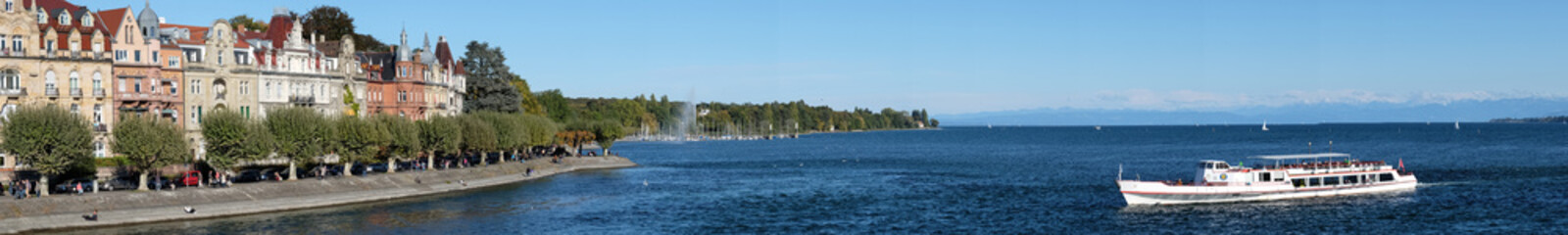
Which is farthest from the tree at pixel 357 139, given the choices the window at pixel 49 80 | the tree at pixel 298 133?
the window at pixel 49 80

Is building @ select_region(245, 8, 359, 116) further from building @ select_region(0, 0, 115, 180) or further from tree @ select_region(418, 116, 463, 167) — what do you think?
building @ select_region(0, 0, 115, 180)

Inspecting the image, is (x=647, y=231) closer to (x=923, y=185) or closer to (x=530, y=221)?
(x=530, y=221)

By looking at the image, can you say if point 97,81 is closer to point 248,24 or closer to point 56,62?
point 56,62

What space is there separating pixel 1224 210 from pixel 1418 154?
121996 millimetres

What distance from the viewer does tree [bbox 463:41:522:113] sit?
164m

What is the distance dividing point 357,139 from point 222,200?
74.1 ft

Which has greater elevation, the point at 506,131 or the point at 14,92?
the point at 14,92

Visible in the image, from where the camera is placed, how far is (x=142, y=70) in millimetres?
102812

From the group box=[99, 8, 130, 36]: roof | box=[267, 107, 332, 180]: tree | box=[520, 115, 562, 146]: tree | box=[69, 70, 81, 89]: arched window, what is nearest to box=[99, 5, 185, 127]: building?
box=[99, 8, 130, 36]: roof

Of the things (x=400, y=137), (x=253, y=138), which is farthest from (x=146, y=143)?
(x=400, y=137)

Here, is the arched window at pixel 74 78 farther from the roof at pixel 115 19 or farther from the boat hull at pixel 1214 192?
the boat hull at pixel 1214 192

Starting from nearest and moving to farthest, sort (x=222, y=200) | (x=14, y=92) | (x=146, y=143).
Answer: (x=222, y=200)
(x=146, y=143)
(x=14, y=92)

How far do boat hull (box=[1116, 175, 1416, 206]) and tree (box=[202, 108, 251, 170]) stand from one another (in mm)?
59695

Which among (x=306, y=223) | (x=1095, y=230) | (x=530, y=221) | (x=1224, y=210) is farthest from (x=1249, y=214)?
(x=306, y=223)
